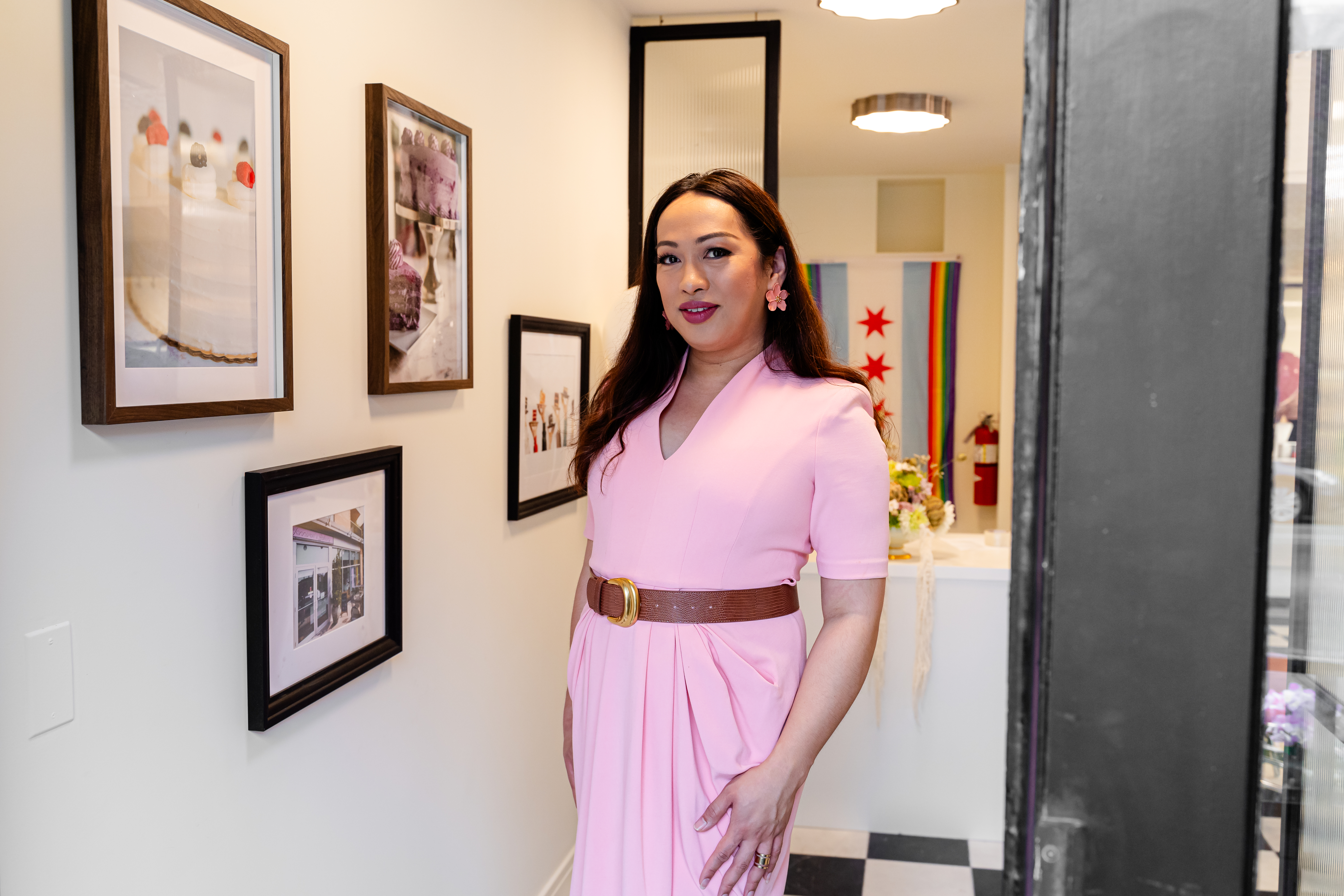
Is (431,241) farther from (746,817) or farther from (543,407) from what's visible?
(746,817)

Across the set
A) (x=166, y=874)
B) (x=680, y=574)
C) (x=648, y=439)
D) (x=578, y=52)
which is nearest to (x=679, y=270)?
(x=648, y=439)

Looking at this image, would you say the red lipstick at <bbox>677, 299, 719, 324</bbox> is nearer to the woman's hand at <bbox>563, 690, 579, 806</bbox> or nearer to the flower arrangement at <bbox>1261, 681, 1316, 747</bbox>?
the woman's hand at <bbox>563, 690, 579, 806</bbox>

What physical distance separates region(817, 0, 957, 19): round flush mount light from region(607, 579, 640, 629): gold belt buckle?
1991 mm

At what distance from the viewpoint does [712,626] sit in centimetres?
140

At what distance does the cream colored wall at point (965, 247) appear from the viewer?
6.40m

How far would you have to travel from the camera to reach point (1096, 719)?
45 cm

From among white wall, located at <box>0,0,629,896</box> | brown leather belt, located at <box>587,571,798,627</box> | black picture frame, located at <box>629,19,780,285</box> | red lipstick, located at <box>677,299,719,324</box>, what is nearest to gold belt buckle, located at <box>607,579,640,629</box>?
brown leather belt, located at <box>587,571,798,627</box>

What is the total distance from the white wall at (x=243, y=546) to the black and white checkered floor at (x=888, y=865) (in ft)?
2.40

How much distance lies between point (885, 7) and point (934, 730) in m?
2.08

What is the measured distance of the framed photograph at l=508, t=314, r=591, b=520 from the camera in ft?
7.45

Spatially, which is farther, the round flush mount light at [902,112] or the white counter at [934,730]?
the round flush mount light at [902,112]

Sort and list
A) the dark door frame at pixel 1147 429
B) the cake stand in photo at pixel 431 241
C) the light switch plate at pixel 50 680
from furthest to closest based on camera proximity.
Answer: the cake stand in photo at pixel 431 241 → the light switch plate at pixel 50 680 → the dark door frame at pixel 1147 429

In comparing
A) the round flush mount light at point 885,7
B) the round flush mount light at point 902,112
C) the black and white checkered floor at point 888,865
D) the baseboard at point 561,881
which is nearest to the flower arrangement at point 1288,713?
the baseboard at point 561,881

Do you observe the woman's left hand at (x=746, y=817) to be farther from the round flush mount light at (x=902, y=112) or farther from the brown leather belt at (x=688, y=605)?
the round flush mount light at (x=902, y=112)
